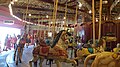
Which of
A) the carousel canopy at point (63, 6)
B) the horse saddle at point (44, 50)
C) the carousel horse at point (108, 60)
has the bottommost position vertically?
the horse saddle at point (44, 50)

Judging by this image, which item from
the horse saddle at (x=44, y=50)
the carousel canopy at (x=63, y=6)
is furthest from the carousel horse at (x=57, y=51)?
the carousel canopy at (x=63, y=6)

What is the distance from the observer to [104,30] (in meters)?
9.14

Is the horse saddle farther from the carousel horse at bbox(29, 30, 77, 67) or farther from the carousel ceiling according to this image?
the carousel ceiling

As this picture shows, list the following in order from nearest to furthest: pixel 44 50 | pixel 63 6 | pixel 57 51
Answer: pixel 57 51, pixel 44 50, pixel 63 6

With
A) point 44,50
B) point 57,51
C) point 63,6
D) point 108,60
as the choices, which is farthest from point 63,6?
point 108,60

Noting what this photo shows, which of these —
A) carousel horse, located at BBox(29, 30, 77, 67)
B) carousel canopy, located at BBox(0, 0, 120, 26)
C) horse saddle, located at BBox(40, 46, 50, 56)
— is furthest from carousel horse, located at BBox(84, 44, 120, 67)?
carousel canopy, located at BBox(0, 0, 120, 26)

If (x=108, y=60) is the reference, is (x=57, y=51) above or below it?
below

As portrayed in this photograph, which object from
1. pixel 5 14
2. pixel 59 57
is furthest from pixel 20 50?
pixel 5 14

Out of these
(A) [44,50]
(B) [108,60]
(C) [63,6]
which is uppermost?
(C) [63,6]

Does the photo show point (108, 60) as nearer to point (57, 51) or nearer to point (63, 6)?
point (57, 51)

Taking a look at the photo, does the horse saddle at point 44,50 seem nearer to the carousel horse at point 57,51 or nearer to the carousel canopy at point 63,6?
the carousel horse at point 57,51

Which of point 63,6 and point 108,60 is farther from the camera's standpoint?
point 63,6

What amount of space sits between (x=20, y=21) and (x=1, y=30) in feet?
14.7

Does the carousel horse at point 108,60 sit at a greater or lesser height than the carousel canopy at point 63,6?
lesser
